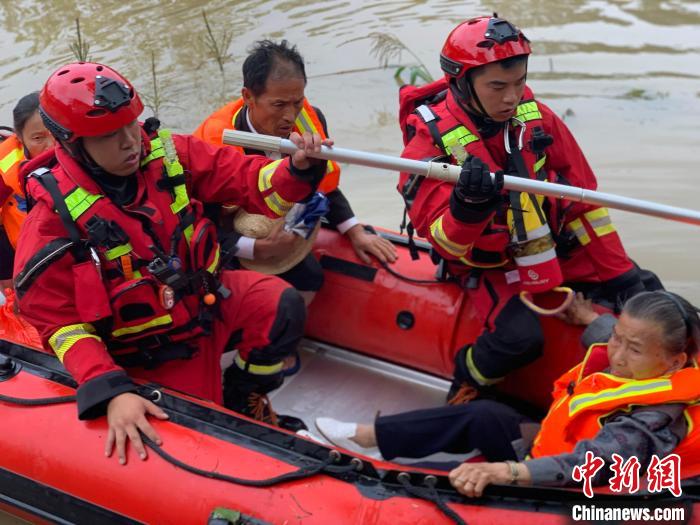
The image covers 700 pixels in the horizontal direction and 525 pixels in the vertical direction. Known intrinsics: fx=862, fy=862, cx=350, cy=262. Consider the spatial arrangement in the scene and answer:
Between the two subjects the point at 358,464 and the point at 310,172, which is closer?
the point at 358,464

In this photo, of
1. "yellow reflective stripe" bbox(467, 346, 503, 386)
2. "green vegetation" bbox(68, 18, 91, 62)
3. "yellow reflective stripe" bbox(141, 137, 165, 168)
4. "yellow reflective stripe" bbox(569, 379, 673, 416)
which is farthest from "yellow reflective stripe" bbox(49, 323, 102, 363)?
"green vegetation" bbox(68, 18, 91, 62)

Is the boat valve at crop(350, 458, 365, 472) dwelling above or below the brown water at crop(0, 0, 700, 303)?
above

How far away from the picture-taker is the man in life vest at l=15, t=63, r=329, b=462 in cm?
221

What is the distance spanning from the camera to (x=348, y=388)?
10.3ft

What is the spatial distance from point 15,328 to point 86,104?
1033 millimetres

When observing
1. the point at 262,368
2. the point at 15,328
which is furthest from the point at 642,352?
the point at 15,328

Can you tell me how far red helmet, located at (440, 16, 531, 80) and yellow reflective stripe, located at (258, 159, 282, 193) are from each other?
1.95 feet

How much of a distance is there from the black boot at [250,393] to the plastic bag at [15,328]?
0.61m

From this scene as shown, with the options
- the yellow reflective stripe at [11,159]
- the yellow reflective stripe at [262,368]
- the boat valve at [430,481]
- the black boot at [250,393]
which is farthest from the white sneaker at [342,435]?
the yellow reflective stripe at [11,159]

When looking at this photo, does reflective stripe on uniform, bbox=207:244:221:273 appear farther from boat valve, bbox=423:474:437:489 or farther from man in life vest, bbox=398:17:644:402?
boat valve, bbox=423:474:437:489

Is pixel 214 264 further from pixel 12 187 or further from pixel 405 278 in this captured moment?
pixel 12 187

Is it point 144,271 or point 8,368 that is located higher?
point 144,271

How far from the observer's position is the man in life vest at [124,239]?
2.21 metres

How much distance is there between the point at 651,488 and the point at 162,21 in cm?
687
